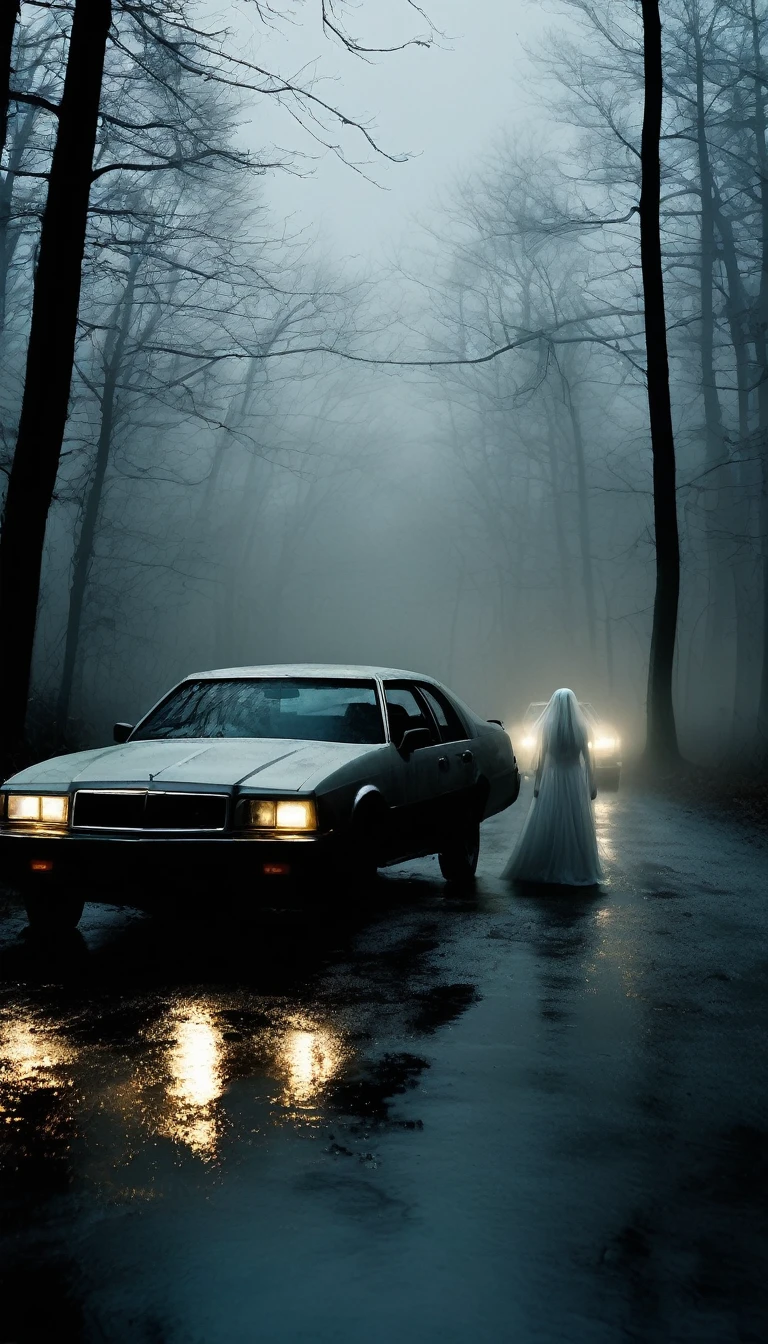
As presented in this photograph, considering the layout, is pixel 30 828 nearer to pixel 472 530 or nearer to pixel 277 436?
pixel 277 436

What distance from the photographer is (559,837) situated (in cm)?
952

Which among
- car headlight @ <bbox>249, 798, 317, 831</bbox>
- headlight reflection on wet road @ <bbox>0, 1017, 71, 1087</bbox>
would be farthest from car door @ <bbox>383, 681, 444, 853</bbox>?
headlight reflection on wet road @ <bbox>0, 1017, 71, 1087</bbox>

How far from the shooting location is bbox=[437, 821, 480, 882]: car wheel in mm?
9137

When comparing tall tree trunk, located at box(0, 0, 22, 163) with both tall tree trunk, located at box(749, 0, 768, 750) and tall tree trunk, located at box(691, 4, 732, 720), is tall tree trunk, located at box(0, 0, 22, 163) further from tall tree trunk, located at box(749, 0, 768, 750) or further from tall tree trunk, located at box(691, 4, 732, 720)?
tall tree trunk, located at box(749, 0, 768, 750)

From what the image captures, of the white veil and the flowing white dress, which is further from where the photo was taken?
the white veil

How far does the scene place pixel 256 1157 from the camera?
3.63 m

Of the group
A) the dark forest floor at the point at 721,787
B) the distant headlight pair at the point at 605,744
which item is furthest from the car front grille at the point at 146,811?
the distant headlight pair at the point at 605,744

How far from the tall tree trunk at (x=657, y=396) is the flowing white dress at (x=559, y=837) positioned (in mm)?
12109

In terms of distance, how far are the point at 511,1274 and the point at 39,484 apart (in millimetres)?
10878

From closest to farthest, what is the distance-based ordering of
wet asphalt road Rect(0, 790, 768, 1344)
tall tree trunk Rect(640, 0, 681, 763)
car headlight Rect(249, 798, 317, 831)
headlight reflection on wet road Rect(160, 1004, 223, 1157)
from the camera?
wet asphalt road Rect(0, 790, 768, 1344), headlight reflection on wet road Rect(160, 1004, 223, 1157), car headlight Rect(249, 798, 317, 831), tall tree trunk Rect(640, 0, 681, 763)

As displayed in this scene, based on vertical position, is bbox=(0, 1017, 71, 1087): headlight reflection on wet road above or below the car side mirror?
below

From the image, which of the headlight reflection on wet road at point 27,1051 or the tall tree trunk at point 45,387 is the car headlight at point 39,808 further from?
the tall tree trunk at point 45,387

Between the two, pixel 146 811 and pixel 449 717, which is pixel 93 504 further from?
pixel 146 811

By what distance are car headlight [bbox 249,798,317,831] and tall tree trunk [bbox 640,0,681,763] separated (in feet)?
52.1
